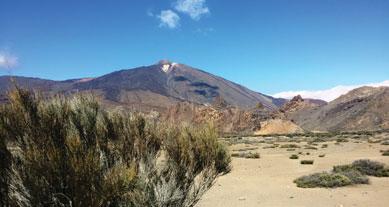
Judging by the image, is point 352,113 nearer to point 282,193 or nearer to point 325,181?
point 325,181

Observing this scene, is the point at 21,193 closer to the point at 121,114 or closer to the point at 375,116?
the point at 121,114

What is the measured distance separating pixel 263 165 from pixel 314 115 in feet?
419

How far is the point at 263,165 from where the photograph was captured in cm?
2559

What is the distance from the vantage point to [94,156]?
6047 mm

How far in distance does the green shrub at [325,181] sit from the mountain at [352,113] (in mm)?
92174

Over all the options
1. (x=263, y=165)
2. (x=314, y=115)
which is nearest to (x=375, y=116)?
(x=314, y=115)

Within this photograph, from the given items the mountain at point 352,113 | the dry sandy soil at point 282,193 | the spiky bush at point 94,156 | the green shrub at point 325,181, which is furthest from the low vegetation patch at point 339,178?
the mountain at point 352,113

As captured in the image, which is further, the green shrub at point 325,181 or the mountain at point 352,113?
the mountain at point 352,113

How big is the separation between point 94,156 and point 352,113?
124495 millimetres

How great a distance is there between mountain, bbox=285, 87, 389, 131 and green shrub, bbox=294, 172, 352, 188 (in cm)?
9217

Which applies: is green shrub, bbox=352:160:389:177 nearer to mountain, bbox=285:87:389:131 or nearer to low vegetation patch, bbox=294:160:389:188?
low vegetation patch, bbox=294:160:389:188

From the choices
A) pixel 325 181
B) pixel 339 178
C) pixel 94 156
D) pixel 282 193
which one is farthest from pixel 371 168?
pixel 94 156

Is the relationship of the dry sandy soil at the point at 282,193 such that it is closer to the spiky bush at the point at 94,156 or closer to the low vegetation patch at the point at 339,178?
the low vegetation patch at the point at 339,178

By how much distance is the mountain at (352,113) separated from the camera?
4368 inches
